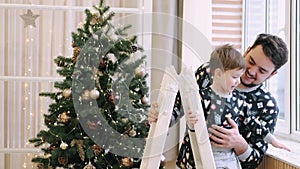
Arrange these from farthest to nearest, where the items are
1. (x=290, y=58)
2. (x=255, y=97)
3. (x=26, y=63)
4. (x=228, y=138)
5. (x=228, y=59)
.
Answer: (x=26, y=63) < (x=290, y=58) < (x=255, y=97) < (x=228, y=138) < (x=228, y=59)

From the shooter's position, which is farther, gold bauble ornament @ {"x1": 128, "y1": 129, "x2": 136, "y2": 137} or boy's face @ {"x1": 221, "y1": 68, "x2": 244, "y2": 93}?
gold bauble ornament @ {"x1": 128, "y1": 129, "x2": 136, "y2": 137}

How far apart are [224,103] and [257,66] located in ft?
0.74

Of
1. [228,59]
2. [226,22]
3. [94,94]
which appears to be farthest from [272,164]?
[226,22]

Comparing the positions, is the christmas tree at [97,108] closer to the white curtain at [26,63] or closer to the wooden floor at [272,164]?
the wooden floor at [272,164]

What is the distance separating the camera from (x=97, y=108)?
7.80ft

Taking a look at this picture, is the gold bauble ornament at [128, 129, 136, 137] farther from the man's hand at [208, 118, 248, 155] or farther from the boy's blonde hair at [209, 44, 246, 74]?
the boy's blonde hair at [209, 44, 246, 74]

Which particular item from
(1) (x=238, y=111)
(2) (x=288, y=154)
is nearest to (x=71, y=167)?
(1) (x=238, y=111)

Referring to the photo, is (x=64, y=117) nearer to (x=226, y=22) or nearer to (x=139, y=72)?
(x=139, y=72)

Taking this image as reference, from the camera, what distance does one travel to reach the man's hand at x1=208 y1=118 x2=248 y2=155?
2027 mm

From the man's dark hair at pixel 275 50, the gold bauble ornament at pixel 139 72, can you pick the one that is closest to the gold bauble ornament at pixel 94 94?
the gold bauble ornament at pixel 139 72

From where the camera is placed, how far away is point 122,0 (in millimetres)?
3299

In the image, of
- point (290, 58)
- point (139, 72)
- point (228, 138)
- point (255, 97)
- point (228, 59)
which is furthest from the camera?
point (290, 58)

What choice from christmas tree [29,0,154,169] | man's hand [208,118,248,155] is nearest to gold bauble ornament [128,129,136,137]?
christmas tree [29,0,154,169]

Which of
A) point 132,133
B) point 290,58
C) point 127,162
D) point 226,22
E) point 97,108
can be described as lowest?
point 127,162
